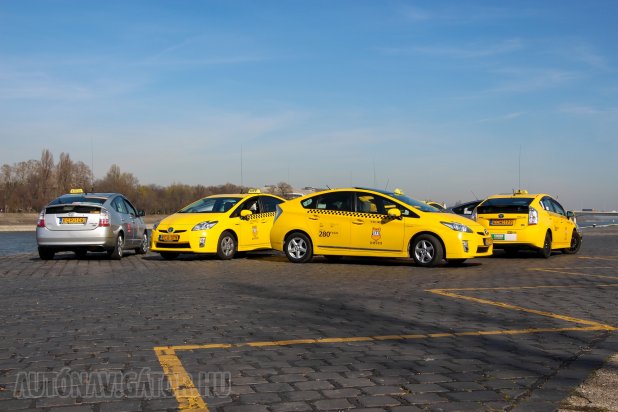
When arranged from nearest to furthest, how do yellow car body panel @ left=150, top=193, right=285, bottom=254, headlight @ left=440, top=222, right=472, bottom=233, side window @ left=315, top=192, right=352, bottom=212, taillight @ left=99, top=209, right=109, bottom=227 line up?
headlight @ left=440, top=222, right=472, bottom=233 → side window @ left=315, top=192, right=352, bottom=212 → taillight @ left=99, top=209, right=109, bottom=227 → yellow car body panel @ left=150, top=193, right=285, bottom=254

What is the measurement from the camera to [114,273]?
1361 centimetres

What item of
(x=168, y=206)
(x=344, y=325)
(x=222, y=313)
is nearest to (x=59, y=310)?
(x=222, y=313)

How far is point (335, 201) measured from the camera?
1586 cm

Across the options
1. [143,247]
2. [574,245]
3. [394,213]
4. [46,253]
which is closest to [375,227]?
[394,213]

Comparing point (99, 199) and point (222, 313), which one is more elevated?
point (99, 199)

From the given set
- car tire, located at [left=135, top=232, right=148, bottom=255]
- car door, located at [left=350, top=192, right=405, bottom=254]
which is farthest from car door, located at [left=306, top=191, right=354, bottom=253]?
car tire, located at [left=135, top=232, right=148, bottom=255]

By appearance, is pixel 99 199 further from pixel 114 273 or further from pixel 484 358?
pixel 484 358

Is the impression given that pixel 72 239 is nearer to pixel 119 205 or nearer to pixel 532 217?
pixel 119 205

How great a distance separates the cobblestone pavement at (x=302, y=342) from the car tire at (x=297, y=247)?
3639 millimetres

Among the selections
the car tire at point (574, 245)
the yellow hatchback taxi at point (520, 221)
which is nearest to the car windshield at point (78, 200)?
the yellow hatchback taxi at point (520, 221)

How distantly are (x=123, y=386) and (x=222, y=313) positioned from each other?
3.35 m

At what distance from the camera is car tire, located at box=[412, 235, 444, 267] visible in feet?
47.9

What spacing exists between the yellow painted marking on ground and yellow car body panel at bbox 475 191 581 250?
1252 centimetres

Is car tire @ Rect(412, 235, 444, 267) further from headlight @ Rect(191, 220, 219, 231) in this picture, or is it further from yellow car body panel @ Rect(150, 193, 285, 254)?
headlight @ Rect(191, 220, 219, 231)
